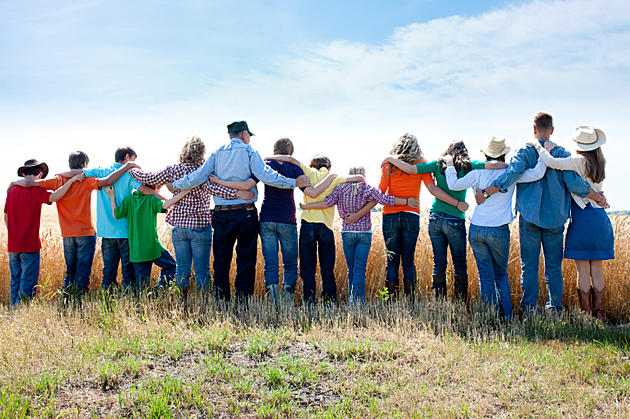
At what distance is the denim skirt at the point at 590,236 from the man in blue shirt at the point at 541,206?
7.9 inches

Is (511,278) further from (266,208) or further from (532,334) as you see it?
(266,208)

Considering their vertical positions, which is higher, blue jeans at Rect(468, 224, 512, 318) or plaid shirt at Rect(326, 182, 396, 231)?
plaid shirt at Rect(326, 182, 396, 231)

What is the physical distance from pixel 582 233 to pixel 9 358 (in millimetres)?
6961

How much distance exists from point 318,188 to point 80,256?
3.84m

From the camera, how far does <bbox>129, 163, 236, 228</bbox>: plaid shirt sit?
21.7 feet

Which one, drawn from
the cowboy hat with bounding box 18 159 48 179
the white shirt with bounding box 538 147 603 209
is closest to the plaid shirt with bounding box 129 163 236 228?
the cowboy hat with bounding box 18 159 48 179

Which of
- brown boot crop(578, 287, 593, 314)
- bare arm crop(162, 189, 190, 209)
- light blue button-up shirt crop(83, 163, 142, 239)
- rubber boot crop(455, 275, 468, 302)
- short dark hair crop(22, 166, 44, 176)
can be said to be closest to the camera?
bare arm crop(162, 189, 190, 209)

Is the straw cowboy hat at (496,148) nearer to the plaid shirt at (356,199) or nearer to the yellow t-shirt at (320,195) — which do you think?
the plaid shirt at (356,199)

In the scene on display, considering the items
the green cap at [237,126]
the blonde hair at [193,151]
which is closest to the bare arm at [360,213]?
the green cap at [237,126]

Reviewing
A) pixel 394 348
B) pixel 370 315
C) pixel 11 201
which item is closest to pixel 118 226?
pixel 11 201

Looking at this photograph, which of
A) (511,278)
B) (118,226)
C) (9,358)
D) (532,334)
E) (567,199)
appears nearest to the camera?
(9,358)

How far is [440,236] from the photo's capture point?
6.77 meters

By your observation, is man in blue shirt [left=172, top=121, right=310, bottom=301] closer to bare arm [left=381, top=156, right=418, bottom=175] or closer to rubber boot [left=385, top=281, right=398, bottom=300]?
bare arm [left=381, top=156, right=418, bottom=175]

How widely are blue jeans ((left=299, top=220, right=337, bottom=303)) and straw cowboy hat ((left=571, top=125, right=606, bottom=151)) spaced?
11.4ft
